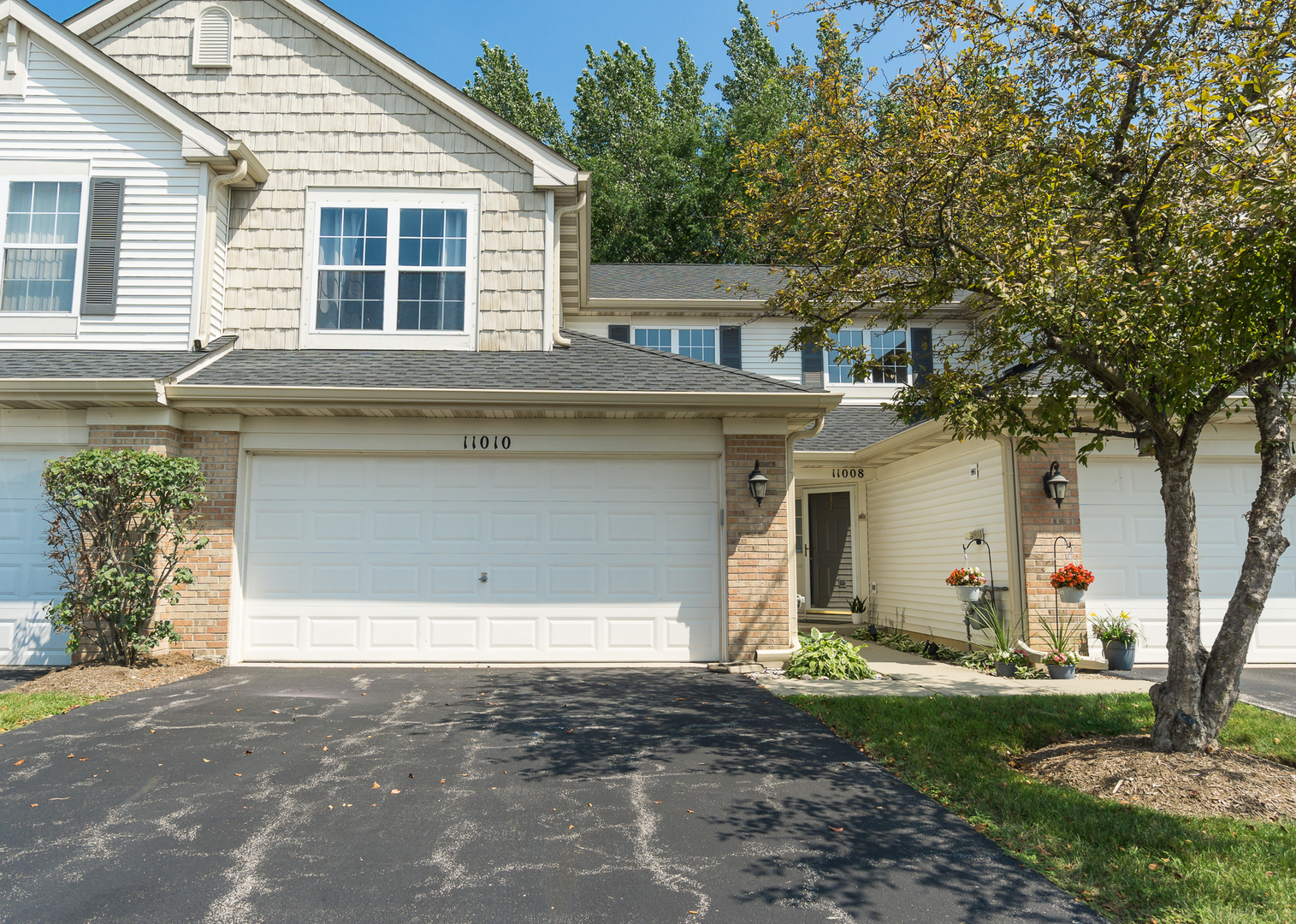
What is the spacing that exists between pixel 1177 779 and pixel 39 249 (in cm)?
1235

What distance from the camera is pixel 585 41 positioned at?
34.2 metres

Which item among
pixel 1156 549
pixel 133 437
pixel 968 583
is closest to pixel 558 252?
pixel 133 437

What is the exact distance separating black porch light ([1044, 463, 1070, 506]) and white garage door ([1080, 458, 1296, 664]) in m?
0.59

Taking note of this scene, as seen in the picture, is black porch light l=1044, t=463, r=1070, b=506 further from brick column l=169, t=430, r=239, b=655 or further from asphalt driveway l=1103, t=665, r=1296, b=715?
brick column l=169, t=430, r=239, b=655

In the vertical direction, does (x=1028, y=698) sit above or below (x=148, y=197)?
below

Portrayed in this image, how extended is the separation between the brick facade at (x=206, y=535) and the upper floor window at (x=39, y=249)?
7.15 ft

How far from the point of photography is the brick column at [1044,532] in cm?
960

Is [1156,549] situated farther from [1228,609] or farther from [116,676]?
[116,676]

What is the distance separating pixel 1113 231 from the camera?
20.6ft

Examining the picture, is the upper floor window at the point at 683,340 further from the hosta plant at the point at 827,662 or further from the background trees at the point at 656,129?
the background trees at the point at 656,129

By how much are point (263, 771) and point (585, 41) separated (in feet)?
114

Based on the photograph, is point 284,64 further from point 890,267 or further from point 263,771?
point 263,771

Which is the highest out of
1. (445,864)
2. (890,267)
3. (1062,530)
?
(890,267)

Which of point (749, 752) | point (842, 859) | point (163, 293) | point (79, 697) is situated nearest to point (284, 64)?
point (163, 293)
